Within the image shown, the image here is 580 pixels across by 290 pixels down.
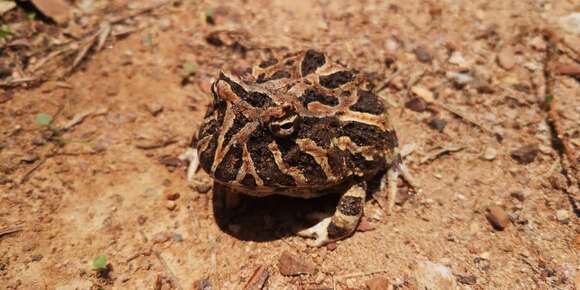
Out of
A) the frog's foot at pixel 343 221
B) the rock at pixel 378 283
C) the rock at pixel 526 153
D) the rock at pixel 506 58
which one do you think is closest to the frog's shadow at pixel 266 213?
the frog's foot at pixel 343 221

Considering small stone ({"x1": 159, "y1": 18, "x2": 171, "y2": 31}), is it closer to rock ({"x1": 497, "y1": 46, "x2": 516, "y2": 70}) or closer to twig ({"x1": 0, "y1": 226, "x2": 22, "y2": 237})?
twig ({"x1": 0, "y1": 226, "x2": 22, "y2": 237})

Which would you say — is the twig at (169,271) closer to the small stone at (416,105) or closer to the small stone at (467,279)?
the small stone at (467,279)

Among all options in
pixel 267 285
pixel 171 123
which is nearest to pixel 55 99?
pixel 171 123

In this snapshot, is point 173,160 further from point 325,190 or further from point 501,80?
point 501,80

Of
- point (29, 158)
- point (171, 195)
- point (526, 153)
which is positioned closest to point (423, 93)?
point (526, 153)

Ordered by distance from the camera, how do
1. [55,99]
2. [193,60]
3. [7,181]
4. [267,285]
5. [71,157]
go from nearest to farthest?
[267,285]
[7,181]
[71,157]
[55,99]
[193,60]

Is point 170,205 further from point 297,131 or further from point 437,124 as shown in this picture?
point 437,124

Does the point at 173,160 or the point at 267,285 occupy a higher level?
the point at 173,160

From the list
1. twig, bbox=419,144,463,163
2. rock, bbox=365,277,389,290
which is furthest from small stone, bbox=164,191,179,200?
twig, bbox=419,144,463,163
